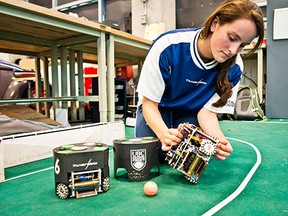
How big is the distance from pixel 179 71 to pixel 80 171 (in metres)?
0.60

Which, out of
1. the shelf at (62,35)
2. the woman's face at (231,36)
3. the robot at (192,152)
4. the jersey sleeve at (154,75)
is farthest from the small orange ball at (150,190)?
the shelf at (62,35)

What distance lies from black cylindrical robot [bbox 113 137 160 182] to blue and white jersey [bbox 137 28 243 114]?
22 centimetres

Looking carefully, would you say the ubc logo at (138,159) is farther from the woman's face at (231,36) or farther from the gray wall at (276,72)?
the gray wall at (276,72)

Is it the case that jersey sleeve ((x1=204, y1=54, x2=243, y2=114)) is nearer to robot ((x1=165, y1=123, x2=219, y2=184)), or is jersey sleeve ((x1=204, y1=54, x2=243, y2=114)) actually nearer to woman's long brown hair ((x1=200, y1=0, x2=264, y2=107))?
woman's long brown hair ((x1=200, y1=0, x2=264, y2=107))

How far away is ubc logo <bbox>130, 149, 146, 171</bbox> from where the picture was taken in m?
1.00

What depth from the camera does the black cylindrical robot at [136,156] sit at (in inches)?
39.2

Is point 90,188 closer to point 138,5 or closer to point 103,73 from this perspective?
point 103,73

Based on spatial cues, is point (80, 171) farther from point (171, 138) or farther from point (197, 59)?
point (197, 59)

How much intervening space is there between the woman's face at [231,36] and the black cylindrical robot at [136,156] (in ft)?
1.39

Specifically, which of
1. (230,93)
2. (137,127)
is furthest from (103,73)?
(230,93)

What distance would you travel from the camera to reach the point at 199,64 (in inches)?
45.0

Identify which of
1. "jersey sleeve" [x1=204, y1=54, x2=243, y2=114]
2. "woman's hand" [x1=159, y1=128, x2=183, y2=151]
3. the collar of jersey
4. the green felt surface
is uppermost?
the collar of jersey

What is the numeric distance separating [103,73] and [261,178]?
1.10 m

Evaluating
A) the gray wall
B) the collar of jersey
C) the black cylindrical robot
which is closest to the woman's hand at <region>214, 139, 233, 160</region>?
the black cylindrical robot
